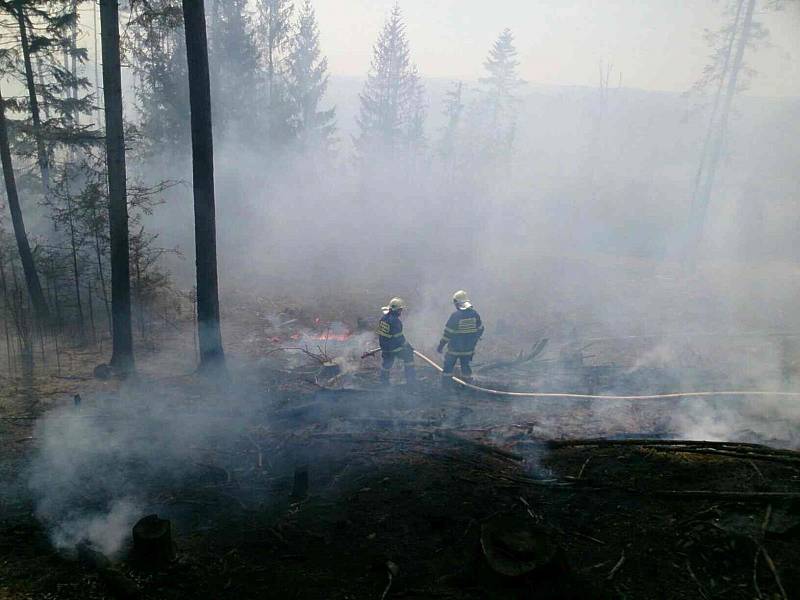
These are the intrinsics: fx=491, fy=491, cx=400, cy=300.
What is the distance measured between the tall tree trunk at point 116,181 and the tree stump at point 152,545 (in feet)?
24.1

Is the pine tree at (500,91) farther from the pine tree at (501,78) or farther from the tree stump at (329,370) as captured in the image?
the tree stump at (329,370)

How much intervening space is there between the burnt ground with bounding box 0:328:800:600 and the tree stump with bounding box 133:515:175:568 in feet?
0.33

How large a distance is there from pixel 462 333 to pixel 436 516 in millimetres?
5069

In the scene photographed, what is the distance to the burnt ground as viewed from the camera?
4.34 metres

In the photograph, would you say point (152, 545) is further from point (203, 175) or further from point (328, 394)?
point (203, 175)

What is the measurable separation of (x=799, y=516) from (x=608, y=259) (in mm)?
26907

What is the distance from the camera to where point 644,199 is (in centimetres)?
5066

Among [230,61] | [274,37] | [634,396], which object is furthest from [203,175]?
[274,37]

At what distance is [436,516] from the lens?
540 cm

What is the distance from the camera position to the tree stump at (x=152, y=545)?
4.55 m

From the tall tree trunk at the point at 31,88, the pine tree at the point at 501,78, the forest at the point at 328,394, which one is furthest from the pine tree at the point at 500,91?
the tall tree trunk at the point at 31,88

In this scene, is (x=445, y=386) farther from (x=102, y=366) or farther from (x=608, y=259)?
(x=608, y=259)

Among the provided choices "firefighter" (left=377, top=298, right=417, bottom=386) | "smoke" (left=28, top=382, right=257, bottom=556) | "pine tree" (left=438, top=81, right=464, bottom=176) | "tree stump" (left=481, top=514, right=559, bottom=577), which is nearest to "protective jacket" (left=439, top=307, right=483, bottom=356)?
"firefighter" (left=377, top=298, right=417, bottom=386)

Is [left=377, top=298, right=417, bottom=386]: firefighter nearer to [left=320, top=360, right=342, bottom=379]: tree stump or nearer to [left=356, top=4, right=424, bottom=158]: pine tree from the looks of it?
[left=320, top=360, right=342, bottom=379]: tree stump
